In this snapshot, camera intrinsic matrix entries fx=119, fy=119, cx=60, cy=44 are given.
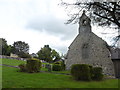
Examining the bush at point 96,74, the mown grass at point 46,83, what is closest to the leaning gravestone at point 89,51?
the bush at point 96,74

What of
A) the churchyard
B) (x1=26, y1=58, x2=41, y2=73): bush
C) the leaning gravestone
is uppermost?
the leaning gravestone

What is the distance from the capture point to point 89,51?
853 inches

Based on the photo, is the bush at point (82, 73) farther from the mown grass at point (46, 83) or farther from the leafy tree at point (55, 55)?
the leafy tree at point (55, 55)

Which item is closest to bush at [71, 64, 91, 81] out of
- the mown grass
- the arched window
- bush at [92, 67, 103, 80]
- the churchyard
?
the churchyard

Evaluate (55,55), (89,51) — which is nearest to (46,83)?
(89,51)

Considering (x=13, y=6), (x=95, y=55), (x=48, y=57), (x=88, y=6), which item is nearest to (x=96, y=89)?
(x=88, y=6)

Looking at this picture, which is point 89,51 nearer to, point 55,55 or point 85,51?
point 85,51

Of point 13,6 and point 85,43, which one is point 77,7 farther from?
point 85,43

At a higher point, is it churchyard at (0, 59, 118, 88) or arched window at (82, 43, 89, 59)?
arched window at (82, 43, 89, 59)

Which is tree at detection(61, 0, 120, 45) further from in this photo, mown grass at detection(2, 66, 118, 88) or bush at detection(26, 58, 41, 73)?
bush at detection(26, 58, 41, 73)

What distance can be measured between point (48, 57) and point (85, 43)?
125ft

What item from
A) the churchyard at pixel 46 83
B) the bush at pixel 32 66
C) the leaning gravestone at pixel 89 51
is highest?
the leaning gravestone at pixel 89 51

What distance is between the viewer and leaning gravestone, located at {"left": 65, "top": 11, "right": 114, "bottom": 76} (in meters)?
20.9

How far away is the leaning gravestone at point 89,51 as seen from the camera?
821 inches
